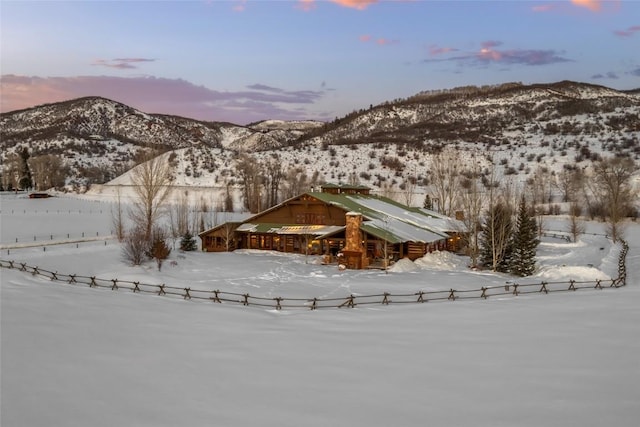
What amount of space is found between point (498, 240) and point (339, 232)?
43.6ft

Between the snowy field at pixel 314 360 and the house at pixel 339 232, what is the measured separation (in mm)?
10512

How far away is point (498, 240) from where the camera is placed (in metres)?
37.4

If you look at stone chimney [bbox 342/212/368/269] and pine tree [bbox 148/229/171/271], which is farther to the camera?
stone chimney [bbox 342/212/368/269]

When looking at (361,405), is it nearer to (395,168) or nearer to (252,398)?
(252,398)

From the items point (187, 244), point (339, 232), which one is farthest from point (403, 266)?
point (187, 244)

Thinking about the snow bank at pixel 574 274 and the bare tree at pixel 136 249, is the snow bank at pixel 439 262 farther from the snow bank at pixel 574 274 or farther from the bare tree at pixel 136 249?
the bare tree at pixel 136 249

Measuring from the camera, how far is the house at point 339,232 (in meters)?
39.1

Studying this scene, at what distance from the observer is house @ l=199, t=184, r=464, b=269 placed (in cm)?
3912

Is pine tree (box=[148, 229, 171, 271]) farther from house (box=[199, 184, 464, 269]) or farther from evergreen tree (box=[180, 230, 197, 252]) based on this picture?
house (box=[199, 184, 464, 269])

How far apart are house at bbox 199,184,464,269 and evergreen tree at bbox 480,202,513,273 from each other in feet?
16.4

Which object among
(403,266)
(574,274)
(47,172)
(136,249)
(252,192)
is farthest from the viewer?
(47,172)

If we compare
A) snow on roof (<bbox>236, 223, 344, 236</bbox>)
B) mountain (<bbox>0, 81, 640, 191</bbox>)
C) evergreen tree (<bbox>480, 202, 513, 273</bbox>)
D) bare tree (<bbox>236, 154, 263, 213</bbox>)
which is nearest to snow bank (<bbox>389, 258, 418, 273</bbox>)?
evergreen tree (<bbox>480, 202, 513, 273</bbox>)

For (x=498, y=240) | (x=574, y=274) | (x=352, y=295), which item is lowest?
(x=352, y=295)

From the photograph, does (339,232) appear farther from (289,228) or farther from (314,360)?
(314,360)
